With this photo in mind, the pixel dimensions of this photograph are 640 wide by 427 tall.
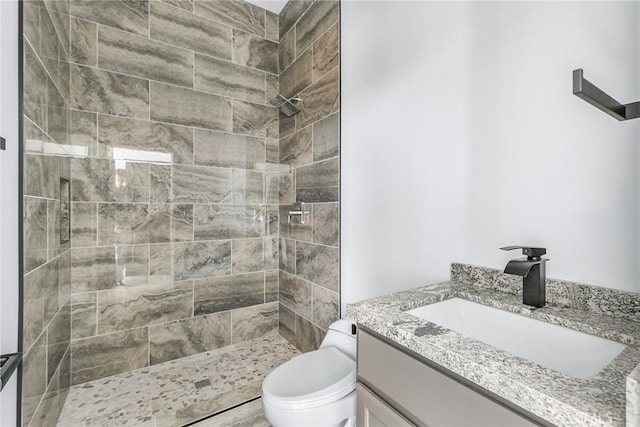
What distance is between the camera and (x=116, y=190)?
2119mm

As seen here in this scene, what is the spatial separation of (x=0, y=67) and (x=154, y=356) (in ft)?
6.61

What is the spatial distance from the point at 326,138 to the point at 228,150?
36.2 inches

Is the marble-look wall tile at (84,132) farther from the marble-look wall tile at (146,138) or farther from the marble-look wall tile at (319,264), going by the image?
the marble-look wall tile at (319,264)

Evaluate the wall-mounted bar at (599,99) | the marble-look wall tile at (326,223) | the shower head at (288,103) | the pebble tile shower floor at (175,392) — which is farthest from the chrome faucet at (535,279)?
the shower head at (288,103)

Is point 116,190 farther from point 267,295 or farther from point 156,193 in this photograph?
point 267,295

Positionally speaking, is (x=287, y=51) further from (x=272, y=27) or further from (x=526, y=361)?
(x=526, y=361)

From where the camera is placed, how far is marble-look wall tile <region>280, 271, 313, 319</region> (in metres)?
2.32

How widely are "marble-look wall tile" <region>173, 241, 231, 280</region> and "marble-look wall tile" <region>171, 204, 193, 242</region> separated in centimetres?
5

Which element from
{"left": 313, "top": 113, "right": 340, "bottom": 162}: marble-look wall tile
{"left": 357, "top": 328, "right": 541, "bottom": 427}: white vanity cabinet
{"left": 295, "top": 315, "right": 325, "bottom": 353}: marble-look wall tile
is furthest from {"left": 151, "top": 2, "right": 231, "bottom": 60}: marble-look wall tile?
{"left": 357, "top": 328, "right": 541, "bottom": 427}: white vanity cabinet

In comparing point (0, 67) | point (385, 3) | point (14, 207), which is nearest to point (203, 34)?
point (385, 3)

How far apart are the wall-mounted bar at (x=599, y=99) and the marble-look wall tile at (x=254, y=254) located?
92.7 inches

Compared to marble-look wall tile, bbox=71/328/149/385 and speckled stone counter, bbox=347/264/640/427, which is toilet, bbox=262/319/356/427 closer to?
speckled stone counter, bbox=347/264/640/427

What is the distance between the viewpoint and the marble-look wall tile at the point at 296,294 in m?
2.32

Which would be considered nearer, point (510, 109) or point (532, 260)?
point (532, 260)
